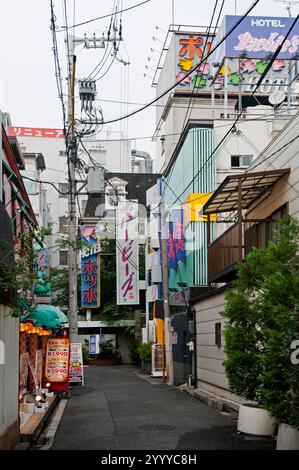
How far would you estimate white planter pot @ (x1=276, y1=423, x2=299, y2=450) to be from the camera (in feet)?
30.1

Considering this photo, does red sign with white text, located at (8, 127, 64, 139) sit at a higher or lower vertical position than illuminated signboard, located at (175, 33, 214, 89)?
higher

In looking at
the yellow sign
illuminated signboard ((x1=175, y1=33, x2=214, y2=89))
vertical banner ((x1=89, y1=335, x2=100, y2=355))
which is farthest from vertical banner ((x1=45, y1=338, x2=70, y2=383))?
vertical banner ((x1=89, y1=335, x2=100, y2=355))

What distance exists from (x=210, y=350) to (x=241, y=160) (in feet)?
44.0

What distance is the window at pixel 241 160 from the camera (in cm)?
3147

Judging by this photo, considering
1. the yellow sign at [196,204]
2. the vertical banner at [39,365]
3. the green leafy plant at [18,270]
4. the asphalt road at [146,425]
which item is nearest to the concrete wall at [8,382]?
the green leafy plant at [18,270]

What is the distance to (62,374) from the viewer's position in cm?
2136

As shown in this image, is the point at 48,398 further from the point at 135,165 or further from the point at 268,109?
the point at 135,165

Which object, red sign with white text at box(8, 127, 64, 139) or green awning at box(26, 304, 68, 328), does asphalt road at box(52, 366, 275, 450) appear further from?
red sign with white text at box(8, 127, 64, 139)

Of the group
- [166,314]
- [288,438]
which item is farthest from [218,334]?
[288,438]

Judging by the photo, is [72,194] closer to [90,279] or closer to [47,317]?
[47,317]

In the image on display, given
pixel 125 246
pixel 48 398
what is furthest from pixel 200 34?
pixel 48 398

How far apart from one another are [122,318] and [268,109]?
2124 centimetres

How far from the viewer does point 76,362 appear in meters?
25.7

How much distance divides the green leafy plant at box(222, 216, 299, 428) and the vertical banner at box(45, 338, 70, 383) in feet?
35.1
